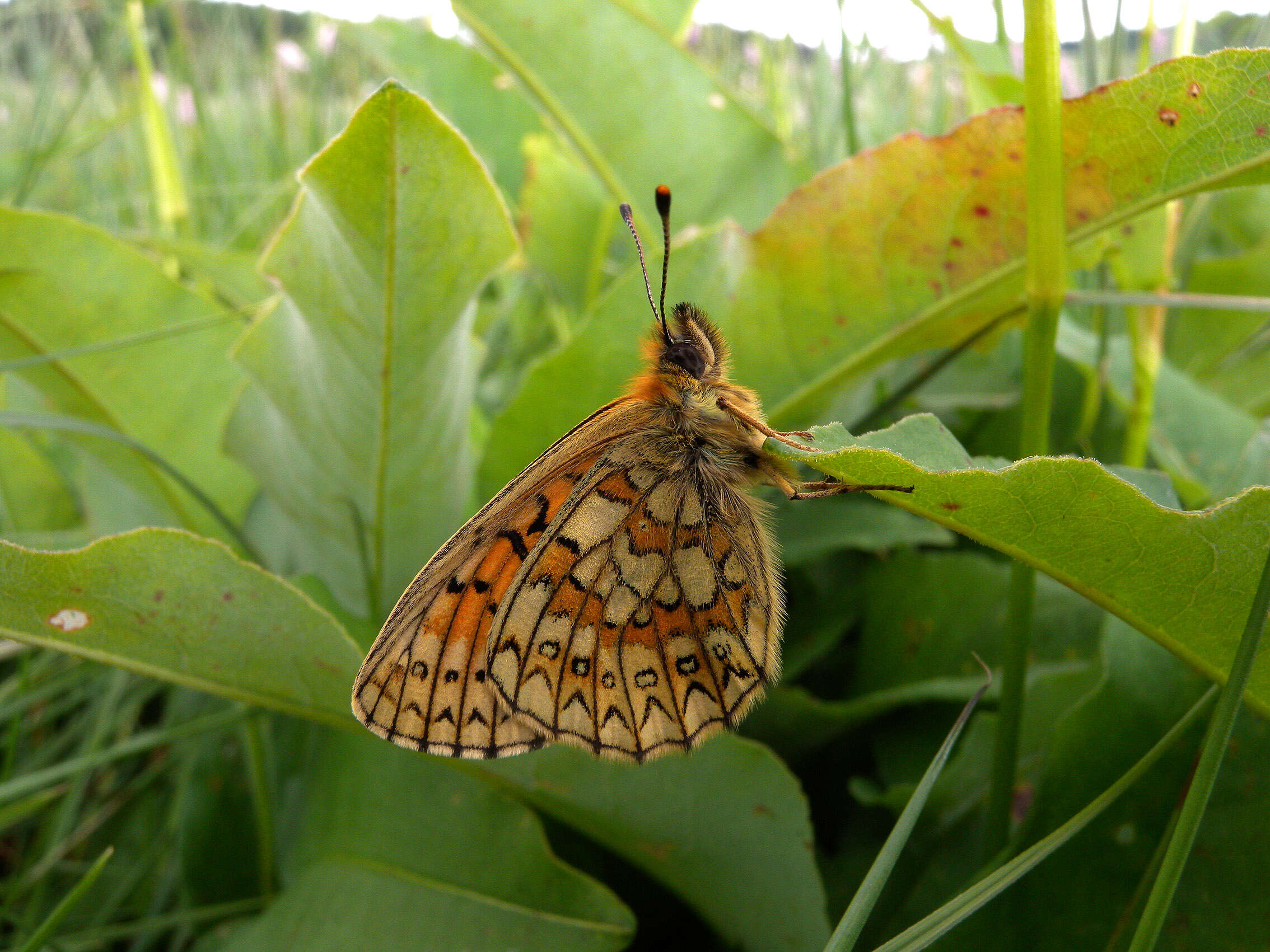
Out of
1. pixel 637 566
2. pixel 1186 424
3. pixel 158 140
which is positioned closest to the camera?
pixel 637 566

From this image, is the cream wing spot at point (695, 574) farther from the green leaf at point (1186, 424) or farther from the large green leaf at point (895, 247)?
the green leaf at point (1186, 424)

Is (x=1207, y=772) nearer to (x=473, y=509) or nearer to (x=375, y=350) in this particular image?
(x=375, y=350)

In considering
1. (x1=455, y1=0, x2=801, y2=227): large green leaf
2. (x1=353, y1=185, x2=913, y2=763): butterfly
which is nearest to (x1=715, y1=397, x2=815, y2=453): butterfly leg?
(x1=353, y1=185, x2=913, y2=763): butterfly

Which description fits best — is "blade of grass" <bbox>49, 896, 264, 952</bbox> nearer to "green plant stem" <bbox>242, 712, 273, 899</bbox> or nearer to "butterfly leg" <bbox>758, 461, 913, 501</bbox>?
"green plant stem" <bbox>242, 712, 273, 899</bbox>

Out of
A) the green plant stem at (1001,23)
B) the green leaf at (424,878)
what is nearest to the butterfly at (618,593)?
the green leaf at (424,878)

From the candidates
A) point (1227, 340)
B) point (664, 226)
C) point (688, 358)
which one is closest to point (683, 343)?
point (688, 358)

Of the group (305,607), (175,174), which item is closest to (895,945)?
(305,607)
